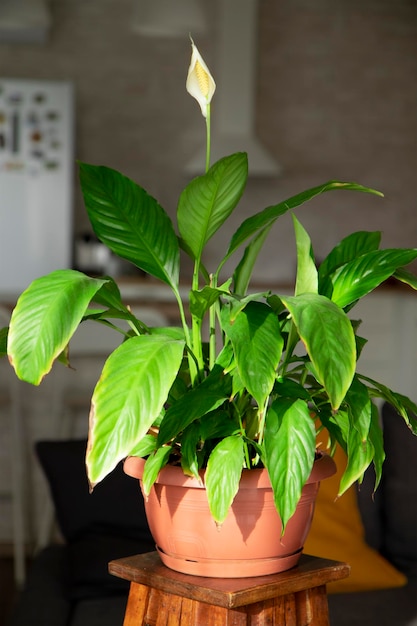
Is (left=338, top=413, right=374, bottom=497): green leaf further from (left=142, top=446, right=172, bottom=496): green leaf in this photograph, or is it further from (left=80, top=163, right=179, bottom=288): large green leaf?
(left=80, top=163, right=179, bottom=288): large green leaf

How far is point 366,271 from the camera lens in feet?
3.56

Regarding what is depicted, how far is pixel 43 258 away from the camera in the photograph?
4781 mm

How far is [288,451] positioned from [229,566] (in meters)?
0.19

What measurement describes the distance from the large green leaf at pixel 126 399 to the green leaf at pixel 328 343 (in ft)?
0.49

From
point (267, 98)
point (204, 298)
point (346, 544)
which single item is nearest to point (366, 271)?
point (204, 298)

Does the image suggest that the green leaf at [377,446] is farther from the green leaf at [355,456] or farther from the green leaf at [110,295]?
the green leaf at [110,295]

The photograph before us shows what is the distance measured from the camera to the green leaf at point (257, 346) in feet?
3.15

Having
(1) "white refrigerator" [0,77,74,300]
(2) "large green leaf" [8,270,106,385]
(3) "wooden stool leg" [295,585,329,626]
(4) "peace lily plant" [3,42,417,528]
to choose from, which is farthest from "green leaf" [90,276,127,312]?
(1) "white refrigerator" [0,77,74,300]

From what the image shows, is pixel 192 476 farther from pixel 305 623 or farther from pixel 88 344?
pixel 88 344

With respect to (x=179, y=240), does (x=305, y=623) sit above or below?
below

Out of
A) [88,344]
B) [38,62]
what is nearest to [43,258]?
[38,62]

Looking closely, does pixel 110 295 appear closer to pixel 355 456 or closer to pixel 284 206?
pixel 284 206

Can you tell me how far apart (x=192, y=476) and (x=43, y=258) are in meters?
3.85

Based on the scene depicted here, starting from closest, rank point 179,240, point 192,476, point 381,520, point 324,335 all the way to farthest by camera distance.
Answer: point 324,335
point 192,476
point 179,240
point 381,520
